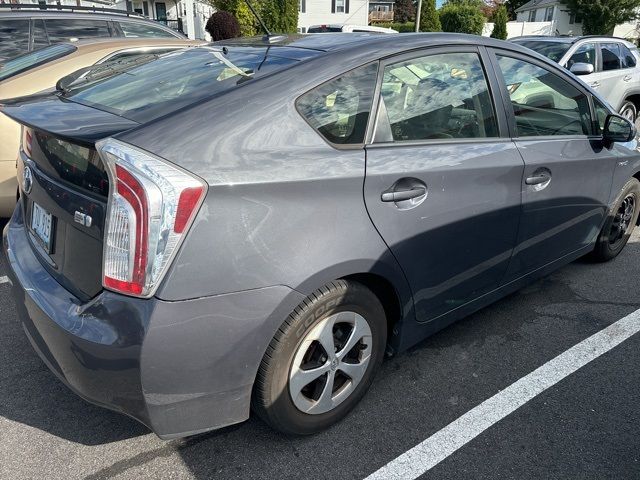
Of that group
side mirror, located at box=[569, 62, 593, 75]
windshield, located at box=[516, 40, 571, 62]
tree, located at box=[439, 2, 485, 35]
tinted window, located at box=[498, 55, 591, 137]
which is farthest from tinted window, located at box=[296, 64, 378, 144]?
tree, located at box=[439, 2, 485, 35]

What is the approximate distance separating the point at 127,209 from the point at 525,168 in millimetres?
1996

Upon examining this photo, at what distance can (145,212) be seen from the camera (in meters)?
1.58

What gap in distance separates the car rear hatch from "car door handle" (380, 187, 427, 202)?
99 cm

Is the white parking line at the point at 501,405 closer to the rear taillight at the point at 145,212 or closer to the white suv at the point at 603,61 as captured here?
the rear taillight at the point at 145,212

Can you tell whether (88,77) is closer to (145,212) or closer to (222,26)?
(145,212)

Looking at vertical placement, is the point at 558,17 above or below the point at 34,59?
above

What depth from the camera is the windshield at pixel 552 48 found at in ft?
25.2

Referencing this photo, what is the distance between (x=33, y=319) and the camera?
6.51ft

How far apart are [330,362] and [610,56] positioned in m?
8.62

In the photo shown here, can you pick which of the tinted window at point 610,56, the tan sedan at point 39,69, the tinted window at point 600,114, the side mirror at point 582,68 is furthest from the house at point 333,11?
the tinted window at point 600,114

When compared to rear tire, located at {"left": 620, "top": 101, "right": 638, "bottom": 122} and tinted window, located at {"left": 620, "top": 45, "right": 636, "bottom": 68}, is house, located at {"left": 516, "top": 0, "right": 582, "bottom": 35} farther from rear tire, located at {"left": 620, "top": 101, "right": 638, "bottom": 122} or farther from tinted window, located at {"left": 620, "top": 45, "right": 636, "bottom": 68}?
tinted window, located at {"left": 620, "top": 45, "right": 636, "bottom": 68}

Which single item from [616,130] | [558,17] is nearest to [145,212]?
[616,130]

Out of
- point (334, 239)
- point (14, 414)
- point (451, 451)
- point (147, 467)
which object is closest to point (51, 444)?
point (14, 414)

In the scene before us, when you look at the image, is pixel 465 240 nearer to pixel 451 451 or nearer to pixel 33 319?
pixel 451 451
